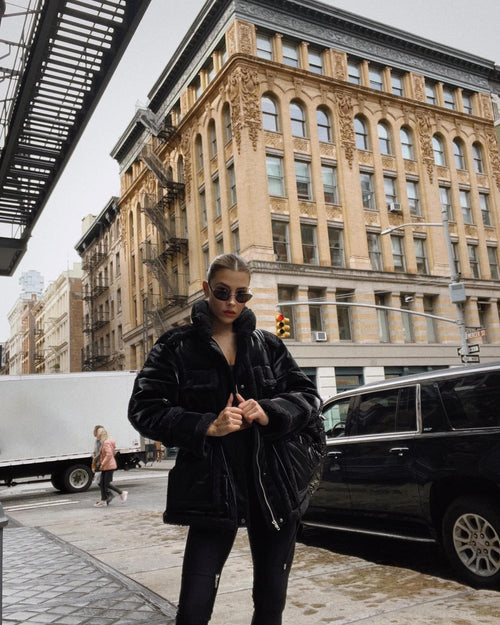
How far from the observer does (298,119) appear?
32.7 m

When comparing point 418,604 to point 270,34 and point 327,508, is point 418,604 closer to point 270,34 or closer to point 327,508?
point 327,508

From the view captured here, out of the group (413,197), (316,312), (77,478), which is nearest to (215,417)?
(77,478)

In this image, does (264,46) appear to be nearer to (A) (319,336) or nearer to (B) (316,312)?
(B) (316,312)

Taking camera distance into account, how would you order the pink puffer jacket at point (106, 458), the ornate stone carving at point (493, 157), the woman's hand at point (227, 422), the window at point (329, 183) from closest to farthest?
the woman's hand at point (227, 422), the pink puffer jacket at point (106, 458), the window at point (329, 183), the ornate stone carving at point (493, 157)

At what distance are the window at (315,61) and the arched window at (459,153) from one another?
10777 millimetres

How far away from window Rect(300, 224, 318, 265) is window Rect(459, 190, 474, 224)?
1179 cm

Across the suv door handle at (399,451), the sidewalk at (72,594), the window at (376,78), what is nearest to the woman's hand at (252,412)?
the sidewalk at (72,594)

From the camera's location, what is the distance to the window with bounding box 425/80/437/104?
37.6m

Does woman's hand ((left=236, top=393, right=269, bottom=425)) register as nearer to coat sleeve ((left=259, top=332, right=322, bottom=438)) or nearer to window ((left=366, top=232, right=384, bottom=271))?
coat sleeve ((left=259, top=332, right=322, bottom=438))

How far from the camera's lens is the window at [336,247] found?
3225 centimetres

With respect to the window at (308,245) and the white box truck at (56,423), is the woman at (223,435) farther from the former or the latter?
the window at (308,245)

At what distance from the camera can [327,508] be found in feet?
22.8

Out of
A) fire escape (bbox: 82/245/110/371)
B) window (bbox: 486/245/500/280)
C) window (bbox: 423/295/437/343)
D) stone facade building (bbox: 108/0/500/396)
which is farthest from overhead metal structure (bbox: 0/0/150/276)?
fire escape (bbox: 82/245/110/371)

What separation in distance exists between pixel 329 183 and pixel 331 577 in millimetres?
29230
